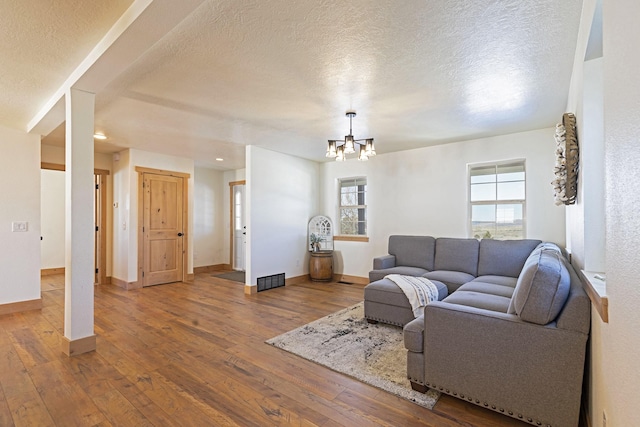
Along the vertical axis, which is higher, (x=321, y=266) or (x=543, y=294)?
(x=543, y=294)

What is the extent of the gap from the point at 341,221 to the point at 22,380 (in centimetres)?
498

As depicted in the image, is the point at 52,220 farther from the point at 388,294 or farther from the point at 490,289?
the point at 490,289

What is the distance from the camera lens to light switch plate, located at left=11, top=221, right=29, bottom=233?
4.00 m

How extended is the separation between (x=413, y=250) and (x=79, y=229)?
4.25 m

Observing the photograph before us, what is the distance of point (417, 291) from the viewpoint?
334cm

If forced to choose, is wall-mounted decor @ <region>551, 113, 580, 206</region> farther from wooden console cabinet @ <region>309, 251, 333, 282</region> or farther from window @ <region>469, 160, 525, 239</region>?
wooden console cabinet @ <region>309, 251, 333, 282</region>

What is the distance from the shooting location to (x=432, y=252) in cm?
478

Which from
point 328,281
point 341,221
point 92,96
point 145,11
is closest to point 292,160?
point 341,221

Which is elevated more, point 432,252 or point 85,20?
point 85,20

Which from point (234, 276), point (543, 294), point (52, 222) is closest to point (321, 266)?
point (234, 276)

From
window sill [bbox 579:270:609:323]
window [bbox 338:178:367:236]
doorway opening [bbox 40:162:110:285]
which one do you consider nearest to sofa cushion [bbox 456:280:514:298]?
window sill [bbox 579:270:609:323]

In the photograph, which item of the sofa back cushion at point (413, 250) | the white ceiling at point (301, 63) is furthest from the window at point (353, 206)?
the white ceiling at point (301, 63)

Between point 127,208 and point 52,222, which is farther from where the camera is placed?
point 52,222

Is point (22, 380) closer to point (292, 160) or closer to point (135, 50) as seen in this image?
point (135, 50)
